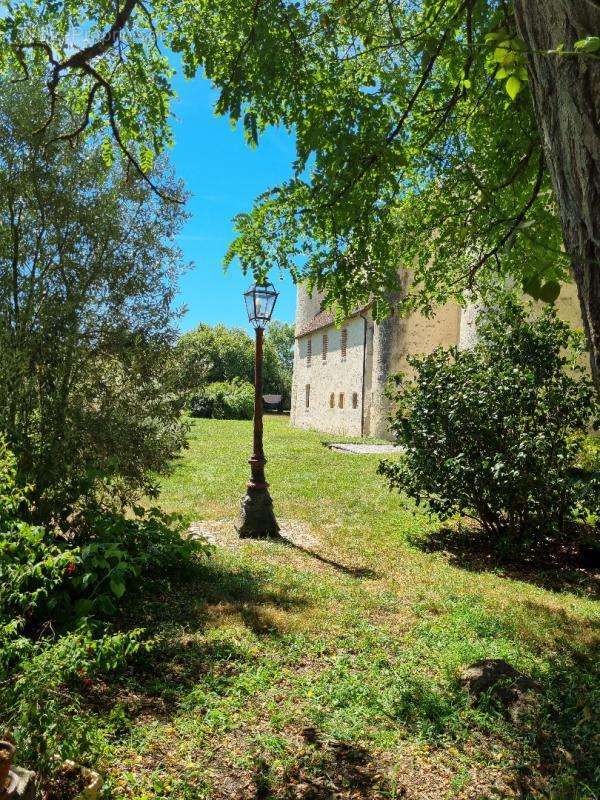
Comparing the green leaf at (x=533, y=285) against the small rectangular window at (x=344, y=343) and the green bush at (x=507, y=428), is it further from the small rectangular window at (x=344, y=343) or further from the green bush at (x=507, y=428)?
the small rectangular window at (x=344, y=343)

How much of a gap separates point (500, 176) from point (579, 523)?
489 centimetres

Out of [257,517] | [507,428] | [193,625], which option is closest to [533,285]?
[193,625]

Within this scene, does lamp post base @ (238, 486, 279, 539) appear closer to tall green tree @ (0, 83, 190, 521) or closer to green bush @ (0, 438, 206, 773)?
green bush @ (0, 438, 206, 773)

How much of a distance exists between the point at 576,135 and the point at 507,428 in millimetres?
6260

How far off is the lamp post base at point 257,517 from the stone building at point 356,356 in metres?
8.44

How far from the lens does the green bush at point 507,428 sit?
23.5 ft

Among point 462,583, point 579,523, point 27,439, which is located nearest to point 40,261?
point 27,439

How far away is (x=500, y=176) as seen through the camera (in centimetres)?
653

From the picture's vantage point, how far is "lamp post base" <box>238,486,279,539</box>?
27.2 feet

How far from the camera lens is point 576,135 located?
5.18 feet

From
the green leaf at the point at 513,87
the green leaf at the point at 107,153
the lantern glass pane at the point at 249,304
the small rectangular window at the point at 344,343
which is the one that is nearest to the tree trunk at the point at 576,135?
the green leaf at the point at 513,87

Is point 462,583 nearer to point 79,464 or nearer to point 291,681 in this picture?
point 291,681

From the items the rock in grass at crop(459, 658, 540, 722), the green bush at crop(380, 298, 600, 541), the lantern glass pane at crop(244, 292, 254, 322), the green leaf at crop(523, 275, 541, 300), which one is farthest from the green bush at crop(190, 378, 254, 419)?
the green leaf at crop(523, 275, 541, 300)

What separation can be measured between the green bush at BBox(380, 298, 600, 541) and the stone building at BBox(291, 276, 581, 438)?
6768 mm
